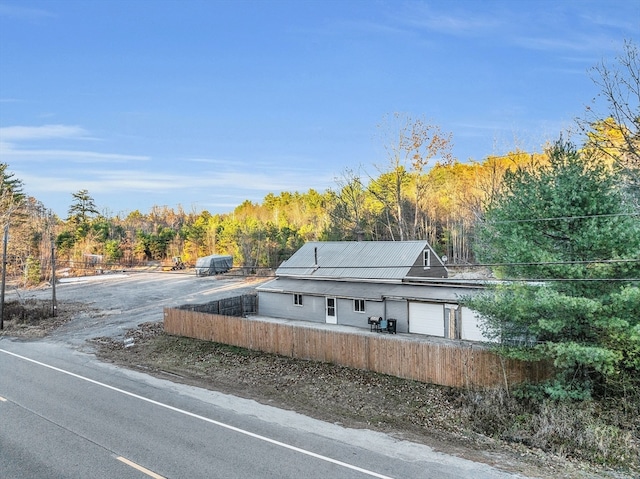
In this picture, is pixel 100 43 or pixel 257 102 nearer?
pixel 100 43

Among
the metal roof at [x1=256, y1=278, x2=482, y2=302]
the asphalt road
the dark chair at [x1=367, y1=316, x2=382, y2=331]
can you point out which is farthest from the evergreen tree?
the dark chair at [x1=367, y1=316, x2=382, y2=331]

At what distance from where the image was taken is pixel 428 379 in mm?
13375

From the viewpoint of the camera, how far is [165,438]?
886cm

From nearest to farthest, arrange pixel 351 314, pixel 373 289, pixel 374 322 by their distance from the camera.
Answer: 1. pixel 374 322
2. pixel 351 314
3. pixel 373 289

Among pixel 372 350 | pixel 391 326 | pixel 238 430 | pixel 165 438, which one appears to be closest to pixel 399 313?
pixel 391 326

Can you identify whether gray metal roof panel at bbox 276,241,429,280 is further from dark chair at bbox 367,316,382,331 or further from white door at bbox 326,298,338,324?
dark chair at bbox 367,316,382,331

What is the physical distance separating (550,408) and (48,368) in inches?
673

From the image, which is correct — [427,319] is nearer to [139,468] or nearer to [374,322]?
[374,322]

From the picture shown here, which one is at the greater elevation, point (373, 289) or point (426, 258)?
point (426, 258)

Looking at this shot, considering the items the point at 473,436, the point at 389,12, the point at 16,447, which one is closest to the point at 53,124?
the point at 389,12

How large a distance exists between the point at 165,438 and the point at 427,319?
14739mm

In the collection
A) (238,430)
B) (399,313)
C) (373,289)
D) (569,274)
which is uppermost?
(569,274)

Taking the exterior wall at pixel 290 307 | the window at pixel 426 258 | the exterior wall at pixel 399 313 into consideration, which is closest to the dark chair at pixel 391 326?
the exterior wall at pixel 399 313

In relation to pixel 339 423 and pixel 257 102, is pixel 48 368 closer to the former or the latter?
pixel 339 423
